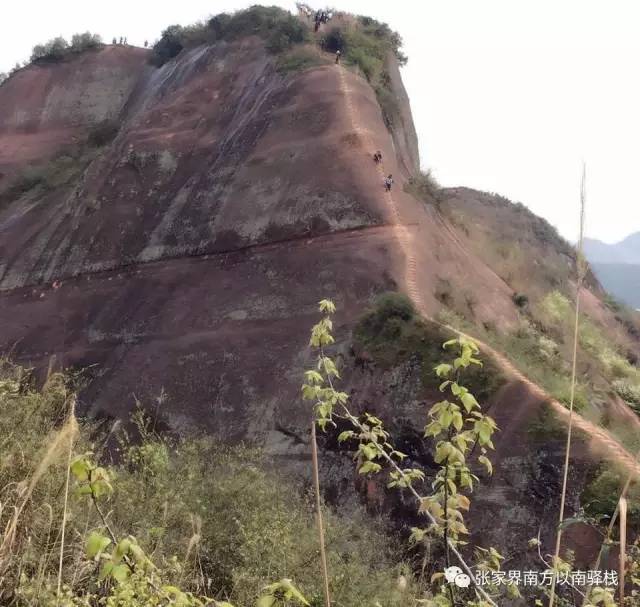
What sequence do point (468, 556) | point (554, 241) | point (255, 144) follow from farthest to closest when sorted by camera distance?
point (554, 241) → point (255, 144) → point (468, 556)

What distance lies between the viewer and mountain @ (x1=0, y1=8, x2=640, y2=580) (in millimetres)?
11102

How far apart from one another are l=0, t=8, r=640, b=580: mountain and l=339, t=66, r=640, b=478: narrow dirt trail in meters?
0.05

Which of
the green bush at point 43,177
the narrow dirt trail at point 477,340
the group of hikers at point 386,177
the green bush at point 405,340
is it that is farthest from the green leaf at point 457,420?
the green bush at point 43,177

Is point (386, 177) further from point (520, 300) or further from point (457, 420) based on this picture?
point (457, 420)

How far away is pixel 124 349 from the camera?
1555 centimetres

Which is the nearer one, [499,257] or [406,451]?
[406,451]

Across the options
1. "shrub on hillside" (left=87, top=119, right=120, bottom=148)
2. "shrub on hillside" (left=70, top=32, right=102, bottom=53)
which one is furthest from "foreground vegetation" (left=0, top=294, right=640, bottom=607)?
"shrub on hillside" (left=70, top=32, right=102, bottom=53)

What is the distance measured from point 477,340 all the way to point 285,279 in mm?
5108

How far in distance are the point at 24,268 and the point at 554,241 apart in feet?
108

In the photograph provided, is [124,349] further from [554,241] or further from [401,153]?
[554,241]

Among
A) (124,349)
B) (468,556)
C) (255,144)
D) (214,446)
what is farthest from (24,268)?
(468,556)

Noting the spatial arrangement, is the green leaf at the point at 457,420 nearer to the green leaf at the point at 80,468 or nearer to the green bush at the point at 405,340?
the green leaf at the point at 80,468

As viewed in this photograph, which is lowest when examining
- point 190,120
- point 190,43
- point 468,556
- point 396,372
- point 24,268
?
point 468,556

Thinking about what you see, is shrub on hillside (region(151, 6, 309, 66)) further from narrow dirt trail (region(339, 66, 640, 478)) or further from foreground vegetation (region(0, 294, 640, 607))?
foreground vegetation (region(0, 294, 640, 607))
